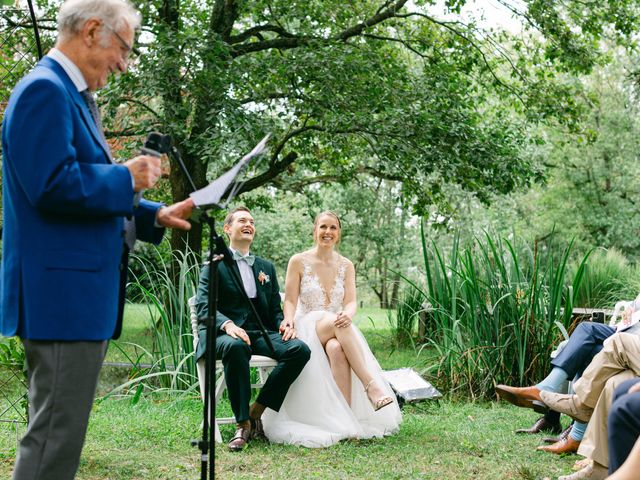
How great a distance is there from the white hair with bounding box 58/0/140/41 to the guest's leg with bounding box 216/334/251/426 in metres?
2.55

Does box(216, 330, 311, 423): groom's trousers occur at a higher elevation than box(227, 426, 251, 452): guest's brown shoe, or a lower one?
higher

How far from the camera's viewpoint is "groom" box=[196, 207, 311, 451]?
4.18 meters

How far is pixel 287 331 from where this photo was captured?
446 cm

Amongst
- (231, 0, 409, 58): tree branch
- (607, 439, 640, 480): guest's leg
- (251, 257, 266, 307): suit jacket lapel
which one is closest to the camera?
(607, 439, 640, 480): guest's leg

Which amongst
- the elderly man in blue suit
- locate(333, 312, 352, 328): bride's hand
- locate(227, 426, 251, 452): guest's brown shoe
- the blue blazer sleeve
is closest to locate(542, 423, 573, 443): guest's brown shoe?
locate(333, 312, 352, 328): bride's hand

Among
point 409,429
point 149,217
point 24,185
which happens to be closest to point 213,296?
point 149,217

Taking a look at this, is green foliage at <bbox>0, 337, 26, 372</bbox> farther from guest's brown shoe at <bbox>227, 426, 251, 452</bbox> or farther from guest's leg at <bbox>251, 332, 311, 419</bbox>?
guest's leg at <bbox>251, 332, 311, 419</bbox>

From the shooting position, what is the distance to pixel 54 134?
171 centimetres

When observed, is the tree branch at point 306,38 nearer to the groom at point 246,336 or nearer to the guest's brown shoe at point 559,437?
the groom at point 246,336

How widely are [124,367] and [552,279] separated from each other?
4.05 metres

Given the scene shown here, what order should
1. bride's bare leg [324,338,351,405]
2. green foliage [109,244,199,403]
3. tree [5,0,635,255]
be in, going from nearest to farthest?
bride's bare leg [324,338,351,405] → green foliage [109,244,199,403] → tree [5,0,635,255]

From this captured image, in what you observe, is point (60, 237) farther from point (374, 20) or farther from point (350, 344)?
point (374, 20)

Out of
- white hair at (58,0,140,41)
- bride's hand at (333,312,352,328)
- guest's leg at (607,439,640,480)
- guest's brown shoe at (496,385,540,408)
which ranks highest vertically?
white hair at (58,0,140,41)

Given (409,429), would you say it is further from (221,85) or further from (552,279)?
(221,85)
